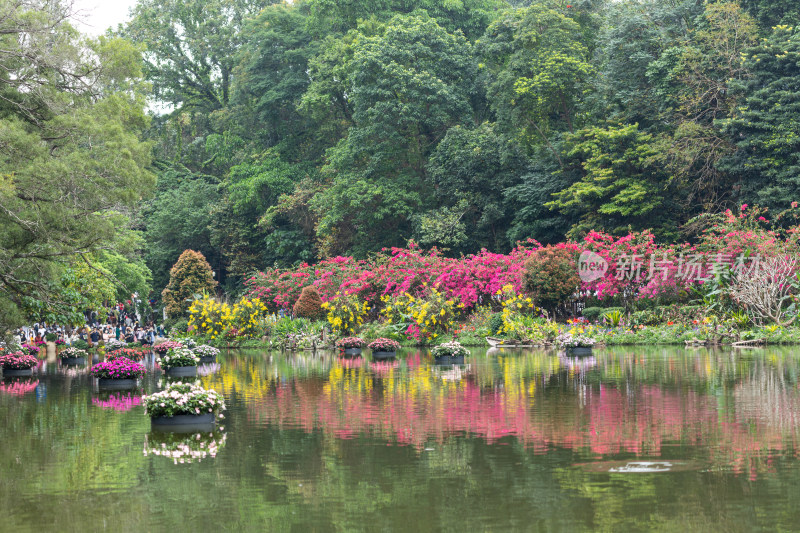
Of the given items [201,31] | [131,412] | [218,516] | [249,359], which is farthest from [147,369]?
[201,31]

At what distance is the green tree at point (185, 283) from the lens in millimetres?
35844

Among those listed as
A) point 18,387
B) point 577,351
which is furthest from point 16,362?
point 577,351

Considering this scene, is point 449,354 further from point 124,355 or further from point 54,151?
point 54,151

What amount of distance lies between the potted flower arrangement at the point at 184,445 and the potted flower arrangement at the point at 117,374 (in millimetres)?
7008

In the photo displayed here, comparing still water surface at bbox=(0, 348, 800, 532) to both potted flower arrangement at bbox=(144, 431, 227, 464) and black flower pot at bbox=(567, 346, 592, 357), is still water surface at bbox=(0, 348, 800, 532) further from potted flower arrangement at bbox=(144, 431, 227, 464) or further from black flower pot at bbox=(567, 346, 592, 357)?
black flower pot at bbox=(567, 346, 592, 357)

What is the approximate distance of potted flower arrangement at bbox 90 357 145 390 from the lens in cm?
1764

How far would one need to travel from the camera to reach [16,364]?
21.4 metres

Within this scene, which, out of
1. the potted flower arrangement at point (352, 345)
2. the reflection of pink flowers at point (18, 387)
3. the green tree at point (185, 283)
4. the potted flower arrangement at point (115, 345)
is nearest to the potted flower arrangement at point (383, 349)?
the potted flower arrangement at point (352, 345)

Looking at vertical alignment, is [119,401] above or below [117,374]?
below

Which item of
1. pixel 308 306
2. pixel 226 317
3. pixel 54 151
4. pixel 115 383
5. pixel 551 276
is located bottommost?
pixel 115 383

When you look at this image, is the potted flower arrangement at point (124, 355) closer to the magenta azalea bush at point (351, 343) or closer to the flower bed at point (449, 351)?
the flower bed at point (449, 351)

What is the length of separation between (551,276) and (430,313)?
415 cm

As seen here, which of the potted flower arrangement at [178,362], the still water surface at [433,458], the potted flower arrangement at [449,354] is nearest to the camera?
the still water surface at [433,458]

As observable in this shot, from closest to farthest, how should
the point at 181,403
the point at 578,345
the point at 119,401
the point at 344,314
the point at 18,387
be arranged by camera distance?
the point at 181,403
the point at 119,401
the point at 18,387
the point at 578,345
the point at 344,314
